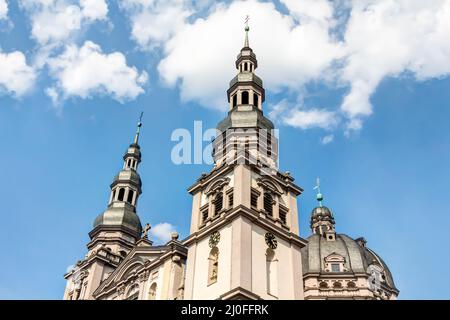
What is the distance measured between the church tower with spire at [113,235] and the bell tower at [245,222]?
11415 millimetres

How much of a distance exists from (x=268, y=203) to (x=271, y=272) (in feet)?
16.1

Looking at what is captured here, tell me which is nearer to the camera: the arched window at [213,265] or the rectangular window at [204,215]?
the arched window at [213,265]

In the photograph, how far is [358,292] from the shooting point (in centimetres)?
5250

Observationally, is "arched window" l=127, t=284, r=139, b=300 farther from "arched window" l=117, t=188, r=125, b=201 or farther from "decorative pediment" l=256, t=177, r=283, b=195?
"arched window" l=117, t=188, r=125, b=201

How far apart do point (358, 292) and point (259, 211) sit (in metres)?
23.3

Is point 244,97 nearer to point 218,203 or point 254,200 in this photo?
Result: point 218,203

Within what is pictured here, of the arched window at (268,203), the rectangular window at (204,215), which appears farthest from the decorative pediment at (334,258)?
the rectangular window at (204,215)

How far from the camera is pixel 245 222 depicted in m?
32.0

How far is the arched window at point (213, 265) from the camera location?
31691 mm

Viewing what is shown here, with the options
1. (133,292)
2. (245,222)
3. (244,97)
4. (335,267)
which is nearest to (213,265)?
(245,222)

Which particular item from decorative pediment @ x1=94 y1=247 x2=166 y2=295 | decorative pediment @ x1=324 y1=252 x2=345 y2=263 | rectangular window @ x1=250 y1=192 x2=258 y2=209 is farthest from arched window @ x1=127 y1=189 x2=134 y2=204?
decorative pediment @ x1=324 y1=252 x2=345 y2=263

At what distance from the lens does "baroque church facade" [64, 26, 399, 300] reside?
103ft

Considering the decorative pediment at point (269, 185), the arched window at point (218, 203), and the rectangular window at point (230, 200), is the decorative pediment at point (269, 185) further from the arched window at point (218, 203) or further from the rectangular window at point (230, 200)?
the arched window at point (218, 203)
